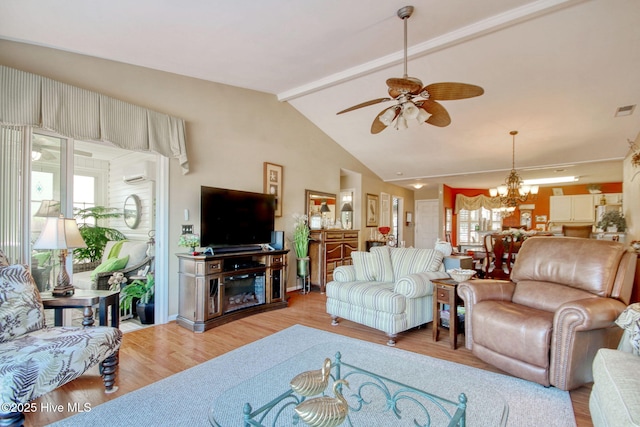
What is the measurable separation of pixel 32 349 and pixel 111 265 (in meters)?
2.15

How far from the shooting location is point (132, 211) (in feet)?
14.2

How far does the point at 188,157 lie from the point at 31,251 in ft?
5.86

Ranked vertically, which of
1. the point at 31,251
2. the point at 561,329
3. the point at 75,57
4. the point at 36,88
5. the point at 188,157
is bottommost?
the point at 561,329

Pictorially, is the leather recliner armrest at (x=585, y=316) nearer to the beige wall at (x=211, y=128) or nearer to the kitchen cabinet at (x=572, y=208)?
the beige wall at (x=211, y=128)

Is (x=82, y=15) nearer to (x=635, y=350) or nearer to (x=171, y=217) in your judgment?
(x=171, y=217)

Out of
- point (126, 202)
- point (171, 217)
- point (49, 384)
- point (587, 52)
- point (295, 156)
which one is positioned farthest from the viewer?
point (295, 156)

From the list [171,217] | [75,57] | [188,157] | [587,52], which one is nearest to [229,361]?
[171,217]

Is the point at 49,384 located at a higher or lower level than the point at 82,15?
lower

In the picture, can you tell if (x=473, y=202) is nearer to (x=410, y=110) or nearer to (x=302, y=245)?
(x=302, y=245)

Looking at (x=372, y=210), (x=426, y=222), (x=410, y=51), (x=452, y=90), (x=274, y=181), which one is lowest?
(x=426, y=222)

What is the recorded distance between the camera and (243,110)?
450cm

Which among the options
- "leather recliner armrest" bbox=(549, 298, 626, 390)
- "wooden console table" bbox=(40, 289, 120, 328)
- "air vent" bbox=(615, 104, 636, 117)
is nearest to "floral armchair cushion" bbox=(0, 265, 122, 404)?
"wooden console table" bbox=(40, 289, 120, 328)

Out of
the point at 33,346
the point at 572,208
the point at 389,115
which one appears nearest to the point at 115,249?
the point at 33,346

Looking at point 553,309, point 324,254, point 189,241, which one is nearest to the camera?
point 553,309
